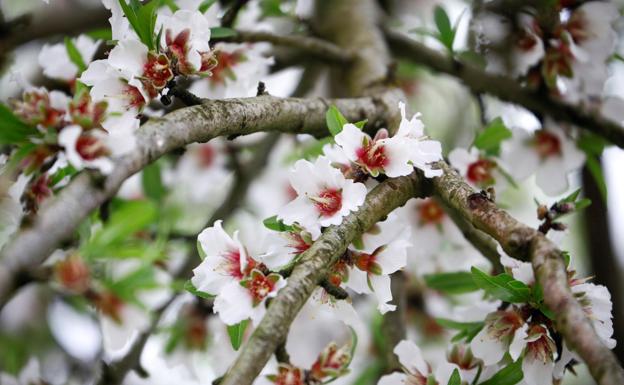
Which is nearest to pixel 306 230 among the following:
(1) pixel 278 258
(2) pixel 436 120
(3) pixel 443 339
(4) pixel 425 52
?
(1) pixel 278 258

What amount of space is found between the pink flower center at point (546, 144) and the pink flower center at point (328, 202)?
0.74 m

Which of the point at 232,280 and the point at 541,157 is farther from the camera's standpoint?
the point at 541,157

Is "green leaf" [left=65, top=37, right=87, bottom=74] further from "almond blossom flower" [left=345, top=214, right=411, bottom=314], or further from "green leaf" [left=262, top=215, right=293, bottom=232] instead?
"almond blossom flower" [left=345, top=214, right=411, bottom=314]

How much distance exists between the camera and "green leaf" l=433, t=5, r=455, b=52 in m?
1.32

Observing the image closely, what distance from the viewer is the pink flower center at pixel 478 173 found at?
1.36 m

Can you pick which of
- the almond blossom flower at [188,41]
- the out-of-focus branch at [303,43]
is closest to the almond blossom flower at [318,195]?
the almond blossom flower at [188,41]

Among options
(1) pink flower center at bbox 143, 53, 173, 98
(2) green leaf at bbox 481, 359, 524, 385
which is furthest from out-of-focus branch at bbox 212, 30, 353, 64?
(2) green leaf at bbox 481, 359, 524, 385

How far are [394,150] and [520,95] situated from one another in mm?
645

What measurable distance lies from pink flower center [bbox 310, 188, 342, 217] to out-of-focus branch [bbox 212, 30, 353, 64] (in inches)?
19.1

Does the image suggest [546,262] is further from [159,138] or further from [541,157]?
[541,157]

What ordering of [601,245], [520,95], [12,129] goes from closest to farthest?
[12,129] → [520,95] → [601,245]

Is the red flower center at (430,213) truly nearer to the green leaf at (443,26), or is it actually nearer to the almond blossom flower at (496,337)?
the green leaf at (443,26)

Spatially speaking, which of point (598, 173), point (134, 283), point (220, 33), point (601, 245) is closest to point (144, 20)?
point (220, 33)

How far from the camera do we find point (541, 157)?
1.49 metres
